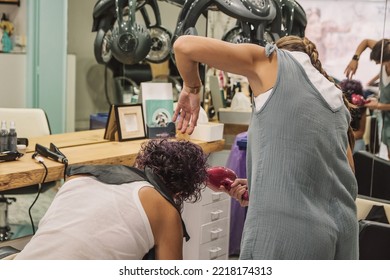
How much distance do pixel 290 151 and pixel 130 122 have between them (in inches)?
63.3

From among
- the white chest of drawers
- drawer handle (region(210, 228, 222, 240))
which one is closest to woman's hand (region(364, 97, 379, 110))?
the white chest of drawers

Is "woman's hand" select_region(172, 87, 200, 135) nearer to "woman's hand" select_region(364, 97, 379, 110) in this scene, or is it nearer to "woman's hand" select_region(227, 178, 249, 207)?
"woman's hand" select_region(227, 178, 249, 207)

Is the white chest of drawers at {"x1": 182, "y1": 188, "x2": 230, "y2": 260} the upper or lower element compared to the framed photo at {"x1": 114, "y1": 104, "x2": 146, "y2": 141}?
lower

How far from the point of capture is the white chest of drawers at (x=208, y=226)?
8.42 feet

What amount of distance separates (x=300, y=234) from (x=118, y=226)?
404 millimetres

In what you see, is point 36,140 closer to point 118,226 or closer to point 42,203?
point 42,203

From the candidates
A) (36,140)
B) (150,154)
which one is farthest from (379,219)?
(36,140)

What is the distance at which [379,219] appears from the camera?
6.95ft

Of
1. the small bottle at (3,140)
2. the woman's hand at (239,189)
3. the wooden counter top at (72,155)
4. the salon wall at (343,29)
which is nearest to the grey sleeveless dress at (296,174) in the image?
the woman's hand at (239,189)

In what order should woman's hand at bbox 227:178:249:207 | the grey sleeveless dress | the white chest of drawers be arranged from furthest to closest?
1. the white chest of drawers
2. woman's hand at bbox 227:178:249:207
3. the grey sleeveless dress

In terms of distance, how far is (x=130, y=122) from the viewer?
9.02ft

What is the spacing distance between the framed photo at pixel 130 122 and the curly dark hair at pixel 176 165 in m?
1.27

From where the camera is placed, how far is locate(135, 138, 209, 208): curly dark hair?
1.39m

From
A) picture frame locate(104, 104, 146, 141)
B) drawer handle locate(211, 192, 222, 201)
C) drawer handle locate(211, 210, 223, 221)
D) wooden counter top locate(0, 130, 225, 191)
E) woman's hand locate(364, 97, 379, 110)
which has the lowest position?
drawer handle locate(211, 210, 223, 221)
